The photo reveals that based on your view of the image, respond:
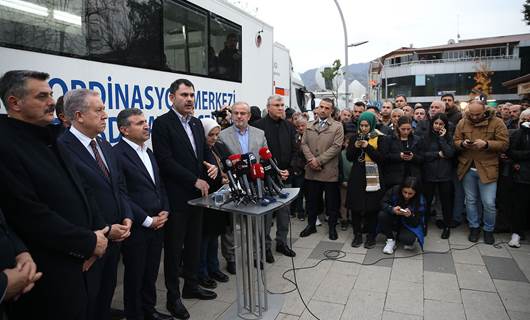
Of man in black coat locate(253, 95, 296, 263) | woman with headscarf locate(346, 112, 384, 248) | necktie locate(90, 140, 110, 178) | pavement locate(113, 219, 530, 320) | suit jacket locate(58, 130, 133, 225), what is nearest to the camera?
suit jacket locate(58, 130, 133, 225)

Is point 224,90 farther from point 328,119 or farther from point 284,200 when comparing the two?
point 284,200

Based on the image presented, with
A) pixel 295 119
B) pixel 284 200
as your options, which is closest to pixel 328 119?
pixel 295 119

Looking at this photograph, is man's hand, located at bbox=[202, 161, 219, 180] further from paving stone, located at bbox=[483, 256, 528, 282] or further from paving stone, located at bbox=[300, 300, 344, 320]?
paving stone, located at bbox=[483, 256, 528, 282]

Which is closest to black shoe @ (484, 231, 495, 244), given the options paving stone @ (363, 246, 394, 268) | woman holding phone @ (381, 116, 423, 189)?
woman holding phone @ (381, 116, 423, 189)

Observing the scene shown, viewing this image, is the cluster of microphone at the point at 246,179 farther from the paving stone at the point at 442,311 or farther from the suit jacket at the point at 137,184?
the paving stone at the point at 442,311

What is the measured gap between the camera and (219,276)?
4.26m

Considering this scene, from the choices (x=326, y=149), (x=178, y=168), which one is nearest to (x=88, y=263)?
(x=178, y=168)

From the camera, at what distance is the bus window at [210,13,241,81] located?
224 inches

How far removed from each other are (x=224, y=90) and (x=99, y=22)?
2448 millimetres

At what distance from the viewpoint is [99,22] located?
3.78 metres

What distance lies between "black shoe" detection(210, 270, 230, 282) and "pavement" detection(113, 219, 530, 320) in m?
0.07

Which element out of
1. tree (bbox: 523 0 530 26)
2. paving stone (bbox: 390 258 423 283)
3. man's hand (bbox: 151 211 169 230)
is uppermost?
tree (bbox: 523 0 530 26)

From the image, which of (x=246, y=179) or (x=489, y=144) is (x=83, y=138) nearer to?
(x=246, y=179)

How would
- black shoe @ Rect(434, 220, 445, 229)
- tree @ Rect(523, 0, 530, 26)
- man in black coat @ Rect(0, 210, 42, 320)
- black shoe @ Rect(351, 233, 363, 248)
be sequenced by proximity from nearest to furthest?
man in black coat @ Rect(0, 210, 42, 320)
black shoe @ Rect(351, 233, 363, 248)
black shoe @ Rect(434, 220, 445, 229)
tree @ Rect(523, 0, 530, 26)
